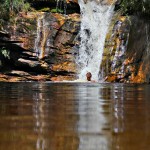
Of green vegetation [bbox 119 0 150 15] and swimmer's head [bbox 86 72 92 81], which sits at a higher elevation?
green vegetation [bbox 119 0 150 15]

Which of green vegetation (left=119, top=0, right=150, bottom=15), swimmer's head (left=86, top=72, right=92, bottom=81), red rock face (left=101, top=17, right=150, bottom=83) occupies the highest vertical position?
green vegetation (left=119, top=0, right=150, bottom=15)

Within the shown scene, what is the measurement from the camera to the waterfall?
24.9 m

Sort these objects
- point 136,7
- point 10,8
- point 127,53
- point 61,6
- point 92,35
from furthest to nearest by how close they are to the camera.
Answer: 1. point 61,6
2. point 92,35
3. point 10,8
4. point 136,7
5. point 127,53

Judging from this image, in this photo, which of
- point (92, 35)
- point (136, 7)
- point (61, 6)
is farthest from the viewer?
point (61, 6)

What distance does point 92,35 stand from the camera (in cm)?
2609

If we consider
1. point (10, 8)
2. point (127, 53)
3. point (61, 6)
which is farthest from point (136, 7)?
point (10, 8)

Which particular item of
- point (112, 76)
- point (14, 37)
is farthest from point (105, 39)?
point (14, 37)

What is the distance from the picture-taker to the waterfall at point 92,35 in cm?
2489

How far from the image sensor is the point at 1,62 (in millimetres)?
25703

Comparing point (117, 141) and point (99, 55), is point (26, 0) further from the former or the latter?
point (117, 141)

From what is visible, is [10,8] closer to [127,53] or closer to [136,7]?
[136,7]

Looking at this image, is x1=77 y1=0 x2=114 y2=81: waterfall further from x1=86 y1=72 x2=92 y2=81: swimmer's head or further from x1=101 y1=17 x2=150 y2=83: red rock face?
x1=101 y1=17 x2=150 y2=83: red rock face

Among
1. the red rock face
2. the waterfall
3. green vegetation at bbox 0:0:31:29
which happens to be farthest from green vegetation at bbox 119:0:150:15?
green vegetation at bbox 0:0:31:29

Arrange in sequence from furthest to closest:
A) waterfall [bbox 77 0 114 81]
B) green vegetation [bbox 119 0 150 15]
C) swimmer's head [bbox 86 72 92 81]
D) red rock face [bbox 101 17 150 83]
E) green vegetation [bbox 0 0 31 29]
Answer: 1. waterfall [bbox 77 0 114 81]
2. green vegetation [bbox 0 0 31 29]
3. swimmer's head [bbox 86 72 92 81]
4. green vegetation [bbox 119 0 150 15]
5. red rock face [bbox 101 17 150 83]
